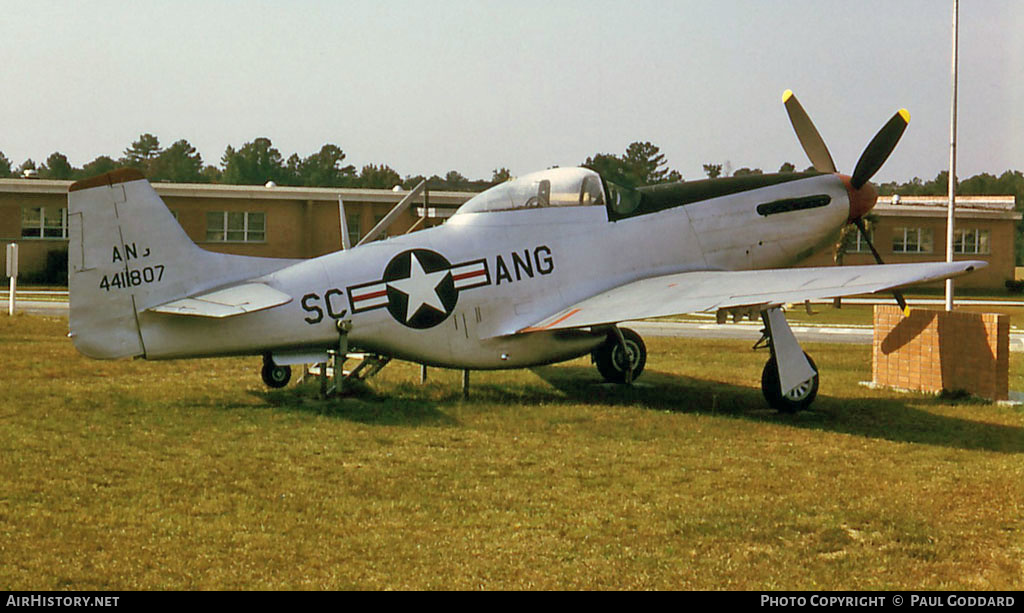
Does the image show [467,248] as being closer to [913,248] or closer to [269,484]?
[269,484]

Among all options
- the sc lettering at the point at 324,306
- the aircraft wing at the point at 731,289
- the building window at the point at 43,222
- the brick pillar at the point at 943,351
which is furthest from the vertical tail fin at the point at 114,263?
the building window at the point at 43,222

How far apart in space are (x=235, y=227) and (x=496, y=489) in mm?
38629

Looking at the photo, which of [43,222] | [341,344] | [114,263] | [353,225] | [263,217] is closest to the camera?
[114,263]

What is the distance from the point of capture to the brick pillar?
489 inches

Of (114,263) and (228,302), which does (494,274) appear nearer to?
(228,302)

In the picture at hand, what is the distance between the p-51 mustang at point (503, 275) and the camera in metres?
10.7

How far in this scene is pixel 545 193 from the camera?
12211mm

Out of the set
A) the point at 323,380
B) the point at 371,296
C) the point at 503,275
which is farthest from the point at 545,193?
the point at 323,380

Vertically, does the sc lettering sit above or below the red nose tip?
below

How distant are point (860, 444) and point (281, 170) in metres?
99.7

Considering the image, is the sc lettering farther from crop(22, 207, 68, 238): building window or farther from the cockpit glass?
crop(22, 207, 68, 238): building window

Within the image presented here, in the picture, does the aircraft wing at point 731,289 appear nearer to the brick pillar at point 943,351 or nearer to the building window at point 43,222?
the brick pillar at point 943,351

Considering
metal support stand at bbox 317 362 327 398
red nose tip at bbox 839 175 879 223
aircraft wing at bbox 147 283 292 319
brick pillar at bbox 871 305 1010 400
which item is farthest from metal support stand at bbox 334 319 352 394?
brick pillar at bbox 871 305 1010 400

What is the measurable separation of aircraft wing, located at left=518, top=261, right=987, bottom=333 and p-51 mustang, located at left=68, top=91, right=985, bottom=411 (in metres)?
0.03
